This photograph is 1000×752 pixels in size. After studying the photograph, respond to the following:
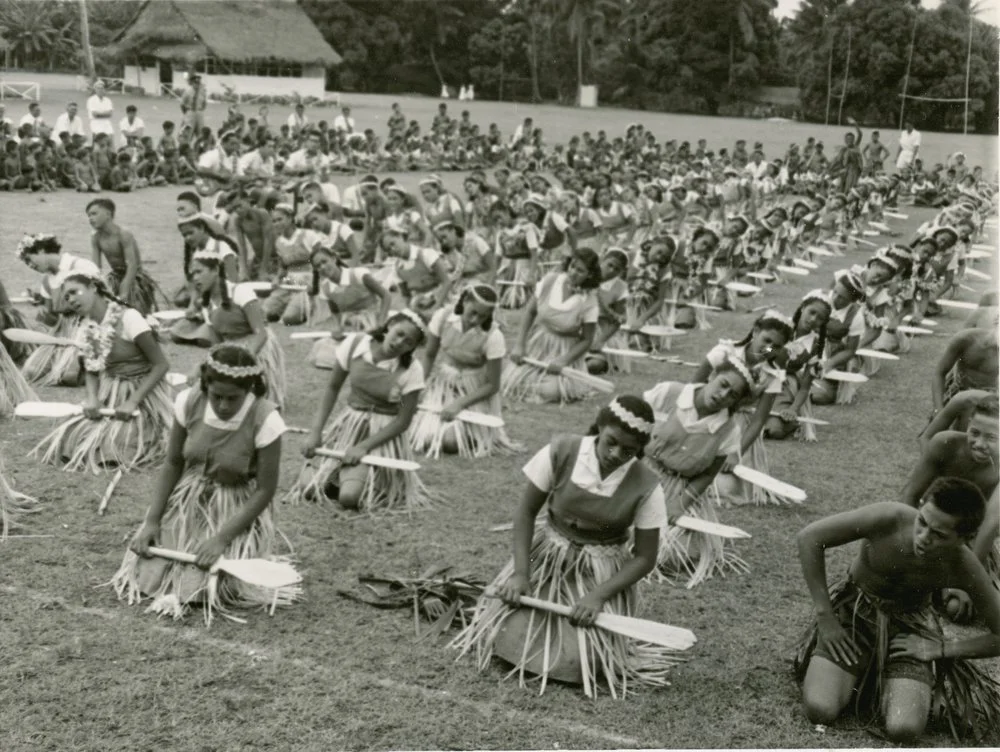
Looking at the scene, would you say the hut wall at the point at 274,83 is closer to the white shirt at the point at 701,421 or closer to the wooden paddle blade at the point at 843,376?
the wooden paddle blade at the point at 843,376

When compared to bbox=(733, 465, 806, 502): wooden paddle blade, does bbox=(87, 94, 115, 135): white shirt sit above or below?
above

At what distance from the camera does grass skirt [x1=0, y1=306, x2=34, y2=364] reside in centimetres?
700

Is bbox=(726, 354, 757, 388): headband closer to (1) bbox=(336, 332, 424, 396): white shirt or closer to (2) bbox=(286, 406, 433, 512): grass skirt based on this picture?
(1) bbox=(336, 332, 424, 396): white shirt

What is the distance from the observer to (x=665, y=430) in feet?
16.9

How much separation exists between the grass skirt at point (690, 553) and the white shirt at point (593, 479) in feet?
3.31

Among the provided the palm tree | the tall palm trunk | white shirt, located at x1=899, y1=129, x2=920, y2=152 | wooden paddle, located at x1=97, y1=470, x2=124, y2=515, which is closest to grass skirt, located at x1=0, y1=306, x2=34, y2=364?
wooden paddle, located at x1=97, y1=470, x2=124, y2=515

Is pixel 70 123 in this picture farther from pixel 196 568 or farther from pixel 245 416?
pixel 196 568

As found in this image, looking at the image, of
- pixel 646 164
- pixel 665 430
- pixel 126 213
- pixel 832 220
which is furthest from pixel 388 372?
pixel 646 164

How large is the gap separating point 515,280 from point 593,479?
7666 mm

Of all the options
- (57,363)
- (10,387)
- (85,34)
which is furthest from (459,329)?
(85,34)

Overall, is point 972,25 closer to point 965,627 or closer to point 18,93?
point 965,627

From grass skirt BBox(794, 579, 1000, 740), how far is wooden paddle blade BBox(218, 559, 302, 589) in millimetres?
2004

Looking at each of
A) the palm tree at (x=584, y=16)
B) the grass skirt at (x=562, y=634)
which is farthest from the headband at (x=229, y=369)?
the palm tree at (x=584, y=16)

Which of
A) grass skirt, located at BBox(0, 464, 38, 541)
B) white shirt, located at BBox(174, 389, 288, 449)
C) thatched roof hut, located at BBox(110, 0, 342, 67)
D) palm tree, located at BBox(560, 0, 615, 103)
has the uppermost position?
palm tree, located at BBox(560, 0, 615, 103)
